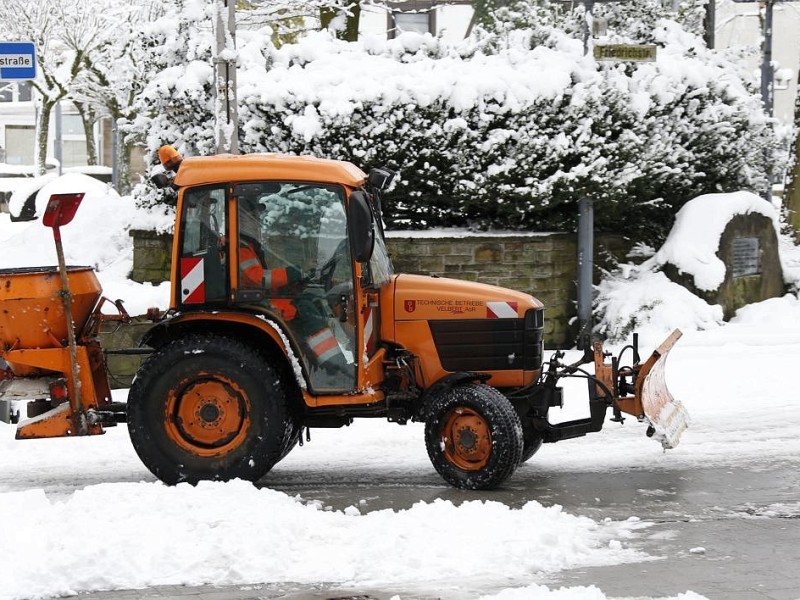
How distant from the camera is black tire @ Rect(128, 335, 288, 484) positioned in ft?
26.5

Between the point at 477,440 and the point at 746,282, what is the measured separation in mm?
7479

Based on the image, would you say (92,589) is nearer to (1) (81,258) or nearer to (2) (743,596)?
(2) (743,596)

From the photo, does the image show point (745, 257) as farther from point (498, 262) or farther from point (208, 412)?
point (208, 412)

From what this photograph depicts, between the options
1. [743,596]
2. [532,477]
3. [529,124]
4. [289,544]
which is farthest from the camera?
[529,124]

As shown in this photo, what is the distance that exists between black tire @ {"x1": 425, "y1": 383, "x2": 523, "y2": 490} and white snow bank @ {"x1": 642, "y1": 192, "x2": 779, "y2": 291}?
638 centimetres

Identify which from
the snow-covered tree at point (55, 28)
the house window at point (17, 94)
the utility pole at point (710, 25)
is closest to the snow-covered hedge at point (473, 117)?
the utility pole at point (710, 25)

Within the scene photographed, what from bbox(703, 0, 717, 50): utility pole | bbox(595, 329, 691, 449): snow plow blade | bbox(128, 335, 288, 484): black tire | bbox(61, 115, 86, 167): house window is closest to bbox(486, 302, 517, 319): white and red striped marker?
bbox(595, 329, 691, 449): snow plow blade

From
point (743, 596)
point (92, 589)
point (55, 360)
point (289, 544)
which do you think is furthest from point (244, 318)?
point (743, 596)

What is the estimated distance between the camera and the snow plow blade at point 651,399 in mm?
8391

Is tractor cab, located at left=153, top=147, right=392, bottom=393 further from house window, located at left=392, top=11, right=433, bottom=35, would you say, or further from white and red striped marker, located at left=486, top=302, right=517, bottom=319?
house window, located at left=392, top=11, right=433, bottom=35

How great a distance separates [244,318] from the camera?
8.06 meters

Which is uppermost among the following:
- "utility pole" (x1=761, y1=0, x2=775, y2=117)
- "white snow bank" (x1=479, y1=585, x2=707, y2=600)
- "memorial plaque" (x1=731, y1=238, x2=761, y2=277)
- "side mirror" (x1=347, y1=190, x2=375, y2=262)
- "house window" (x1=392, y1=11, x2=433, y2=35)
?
"house window" (x1=392, y1=11, x2=433, y2=35)

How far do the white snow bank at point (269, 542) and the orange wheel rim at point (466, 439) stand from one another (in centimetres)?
85

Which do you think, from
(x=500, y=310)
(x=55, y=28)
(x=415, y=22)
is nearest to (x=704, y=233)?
(x=500, y=310)
